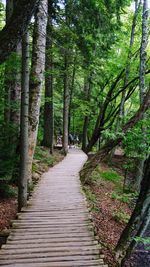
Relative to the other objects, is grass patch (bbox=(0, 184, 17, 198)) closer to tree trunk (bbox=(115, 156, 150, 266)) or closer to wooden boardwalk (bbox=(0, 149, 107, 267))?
wooden boardwalk (bbox=(0, 149, 107, 267))

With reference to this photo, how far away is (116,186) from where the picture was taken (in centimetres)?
1476

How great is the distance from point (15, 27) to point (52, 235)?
3692 millimetres

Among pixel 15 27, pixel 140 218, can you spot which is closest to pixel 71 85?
pixel 140 218

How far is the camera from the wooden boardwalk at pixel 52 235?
4.49m

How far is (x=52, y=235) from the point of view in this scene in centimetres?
538

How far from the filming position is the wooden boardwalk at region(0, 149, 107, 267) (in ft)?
14.7

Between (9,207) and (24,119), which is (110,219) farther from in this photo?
(24,119)

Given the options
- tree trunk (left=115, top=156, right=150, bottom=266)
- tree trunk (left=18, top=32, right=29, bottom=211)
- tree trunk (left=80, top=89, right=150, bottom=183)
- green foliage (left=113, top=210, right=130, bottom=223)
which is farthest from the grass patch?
tree trunk (left=115, top=156, right=150, bottom=266)

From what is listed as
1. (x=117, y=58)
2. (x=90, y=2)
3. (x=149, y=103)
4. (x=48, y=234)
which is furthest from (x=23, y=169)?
(x=117, y=58)

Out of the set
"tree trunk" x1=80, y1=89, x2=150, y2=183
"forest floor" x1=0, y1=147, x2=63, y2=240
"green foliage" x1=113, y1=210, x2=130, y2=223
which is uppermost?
"tree trunk" x1=80, y1=89, x2=150, y2=183

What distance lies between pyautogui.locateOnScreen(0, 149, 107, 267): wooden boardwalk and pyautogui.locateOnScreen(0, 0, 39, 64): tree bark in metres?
3.05

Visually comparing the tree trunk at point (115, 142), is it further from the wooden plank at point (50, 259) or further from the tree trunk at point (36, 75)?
the wooden plank at point (50, 259)

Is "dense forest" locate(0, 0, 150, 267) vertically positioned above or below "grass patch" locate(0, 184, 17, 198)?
above

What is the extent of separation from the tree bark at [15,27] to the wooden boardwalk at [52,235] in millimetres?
3051
